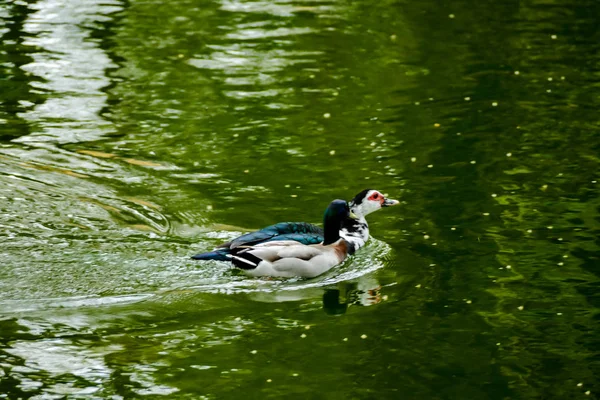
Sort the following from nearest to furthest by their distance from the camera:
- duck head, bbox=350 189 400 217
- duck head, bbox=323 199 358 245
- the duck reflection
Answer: the duck reflection
duck head, bbox=323 199 358 245
duck head, bbox=350 189 400 217

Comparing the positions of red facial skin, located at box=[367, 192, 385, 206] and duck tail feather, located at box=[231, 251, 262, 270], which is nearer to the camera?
duck tail feather, located at box=[231, 251, 262, 270]

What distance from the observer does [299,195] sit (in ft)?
40.2

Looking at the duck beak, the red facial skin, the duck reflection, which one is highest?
the red facial skin

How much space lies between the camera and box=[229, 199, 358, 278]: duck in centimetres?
1020

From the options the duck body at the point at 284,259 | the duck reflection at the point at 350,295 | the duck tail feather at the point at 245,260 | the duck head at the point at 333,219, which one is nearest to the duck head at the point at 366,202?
the duck head at the point at 333,219

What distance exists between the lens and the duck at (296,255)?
33.5 feet

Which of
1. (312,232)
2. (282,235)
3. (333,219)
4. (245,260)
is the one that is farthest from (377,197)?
(245,260)

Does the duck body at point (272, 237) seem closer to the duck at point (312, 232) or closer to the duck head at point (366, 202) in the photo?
the duck at point (312, 232)

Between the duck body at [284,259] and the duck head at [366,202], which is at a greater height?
the duck head at [366,202]

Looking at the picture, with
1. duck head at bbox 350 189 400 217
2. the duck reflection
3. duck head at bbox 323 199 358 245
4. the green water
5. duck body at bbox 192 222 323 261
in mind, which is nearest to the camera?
the green water

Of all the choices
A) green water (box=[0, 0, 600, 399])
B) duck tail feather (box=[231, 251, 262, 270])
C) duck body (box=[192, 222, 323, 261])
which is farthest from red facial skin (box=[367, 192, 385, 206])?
duck tail feather (box=[231, 251, 262, 270])

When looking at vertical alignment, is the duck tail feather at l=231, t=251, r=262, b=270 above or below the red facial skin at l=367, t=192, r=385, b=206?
below

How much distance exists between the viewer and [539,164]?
43.1ft

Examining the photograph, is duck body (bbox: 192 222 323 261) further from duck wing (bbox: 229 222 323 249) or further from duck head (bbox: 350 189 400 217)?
duck head (bbox: 350 189 400 217)
